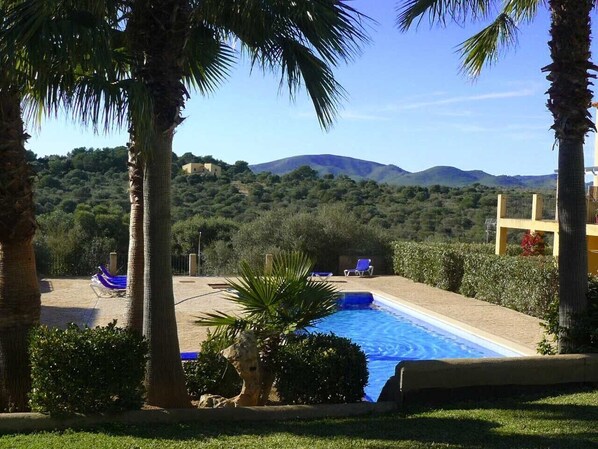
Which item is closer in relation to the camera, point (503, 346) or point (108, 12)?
point (108, 12)

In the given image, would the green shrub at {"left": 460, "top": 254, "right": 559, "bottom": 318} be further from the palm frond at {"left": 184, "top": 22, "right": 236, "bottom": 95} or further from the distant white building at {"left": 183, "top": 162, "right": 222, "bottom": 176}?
the distant white building at {"left": 183, "top": 162, "right": 222, "bottom": 176}

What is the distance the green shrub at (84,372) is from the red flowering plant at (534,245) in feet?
56.0

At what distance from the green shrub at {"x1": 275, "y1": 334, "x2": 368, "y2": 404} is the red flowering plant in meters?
15.4

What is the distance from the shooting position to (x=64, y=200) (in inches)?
1380

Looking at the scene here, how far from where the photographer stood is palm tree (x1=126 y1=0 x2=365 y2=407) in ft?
22.0

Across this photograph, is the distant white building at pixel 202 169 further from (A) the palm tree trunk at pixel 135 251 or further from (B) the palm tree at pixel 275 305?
(B) the palm tree at pixel 275 305

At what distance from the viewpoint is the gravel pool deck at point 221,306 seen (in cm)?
1288

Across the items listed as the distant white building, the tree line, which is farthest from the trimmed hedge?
the distant white building

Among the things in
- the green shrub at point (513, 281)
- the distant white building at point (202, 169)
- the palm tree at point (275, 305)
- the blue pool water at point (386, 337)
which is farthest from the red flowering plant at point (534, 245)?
the distant white building at point (202, 169)

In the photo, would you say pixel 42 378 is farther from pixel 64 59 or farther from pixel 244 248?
pixel 244 248

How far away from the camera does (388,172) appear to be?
91188 mm

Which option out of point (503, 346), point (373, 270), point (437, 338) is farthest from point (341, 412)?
point (373, 270)

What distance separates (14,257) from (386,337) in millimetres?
9761

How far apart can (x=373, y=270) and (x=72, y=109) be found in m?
19.6
